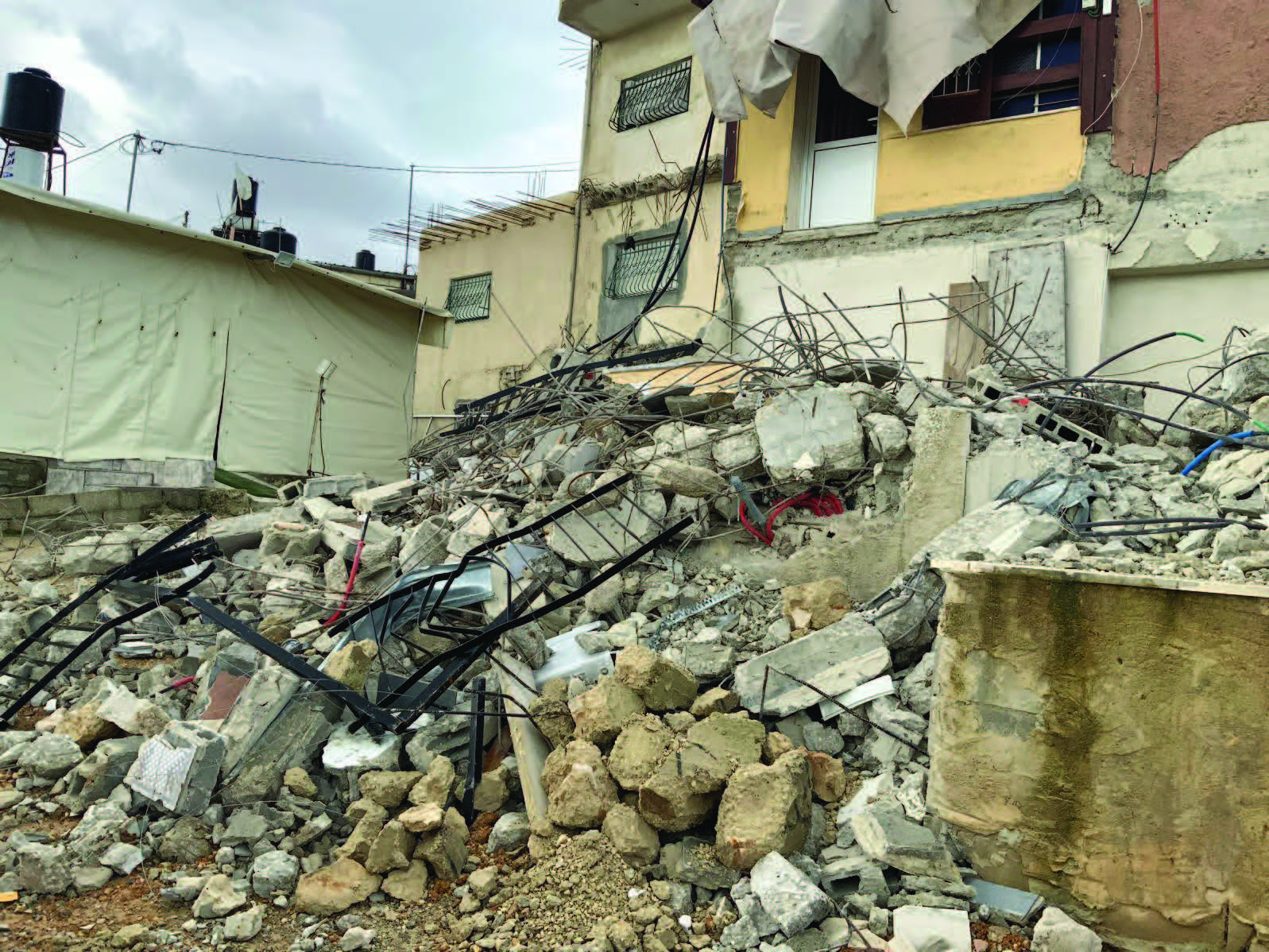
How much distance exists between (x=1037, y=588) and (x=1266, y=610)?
600 mm

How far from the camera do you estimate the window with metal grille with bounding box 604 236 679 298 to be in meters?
12.7

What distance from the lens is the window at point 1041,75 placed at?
8148 mm

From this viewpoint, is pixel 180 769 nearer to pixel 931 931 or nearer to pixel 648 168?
pixel 931 931

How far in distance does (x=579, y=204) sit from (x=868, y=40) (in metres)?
6.10

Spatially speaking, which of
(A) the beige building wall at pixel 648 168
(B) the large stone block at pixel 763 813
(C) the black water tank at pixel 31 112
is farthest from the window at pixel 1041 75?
(C) the black water tank at pixel 31 112

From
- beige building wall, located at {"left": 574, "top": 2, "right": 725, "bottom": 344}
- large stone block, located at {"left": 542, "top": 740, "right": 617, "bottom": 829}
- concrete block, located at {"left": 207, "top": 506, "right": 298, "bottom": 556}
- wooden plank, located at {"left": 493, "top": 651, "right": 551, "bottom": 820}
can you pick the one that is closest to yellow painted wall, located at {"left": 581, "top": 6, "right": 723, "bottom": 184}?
beige building wall, located at {"left": 574, "top": 2, "right": 725, "bottom": 344}

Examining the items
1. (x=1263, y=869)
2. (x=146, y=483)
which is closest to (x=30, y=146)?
(x=146, y=483)

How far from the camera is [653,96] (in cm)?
1298

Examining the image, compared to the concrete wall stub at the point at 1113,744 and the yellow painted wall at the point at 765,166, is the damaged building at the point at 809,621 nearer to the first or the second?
the concrete wall stub at the point at 1113,744

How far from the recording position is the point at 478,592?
4.62 meters

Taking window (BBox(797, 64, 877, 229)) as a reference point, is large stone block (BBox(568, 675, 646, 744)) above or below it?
below

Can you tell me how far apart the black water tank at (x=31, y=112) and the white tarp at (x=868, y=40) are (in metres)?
8.55

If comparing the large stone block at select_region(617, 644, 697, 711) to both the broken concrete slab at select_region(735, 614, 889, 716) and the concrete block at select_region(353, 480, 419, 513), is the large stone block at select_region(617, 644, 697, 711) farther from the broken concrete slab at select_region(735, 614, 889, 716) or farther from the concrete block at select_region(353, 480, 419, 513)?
the concrete block at select_region(353, 480, 419, 513)

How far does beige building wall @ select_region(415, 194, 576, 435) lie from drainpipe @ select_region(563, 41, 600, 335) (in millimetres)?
93
